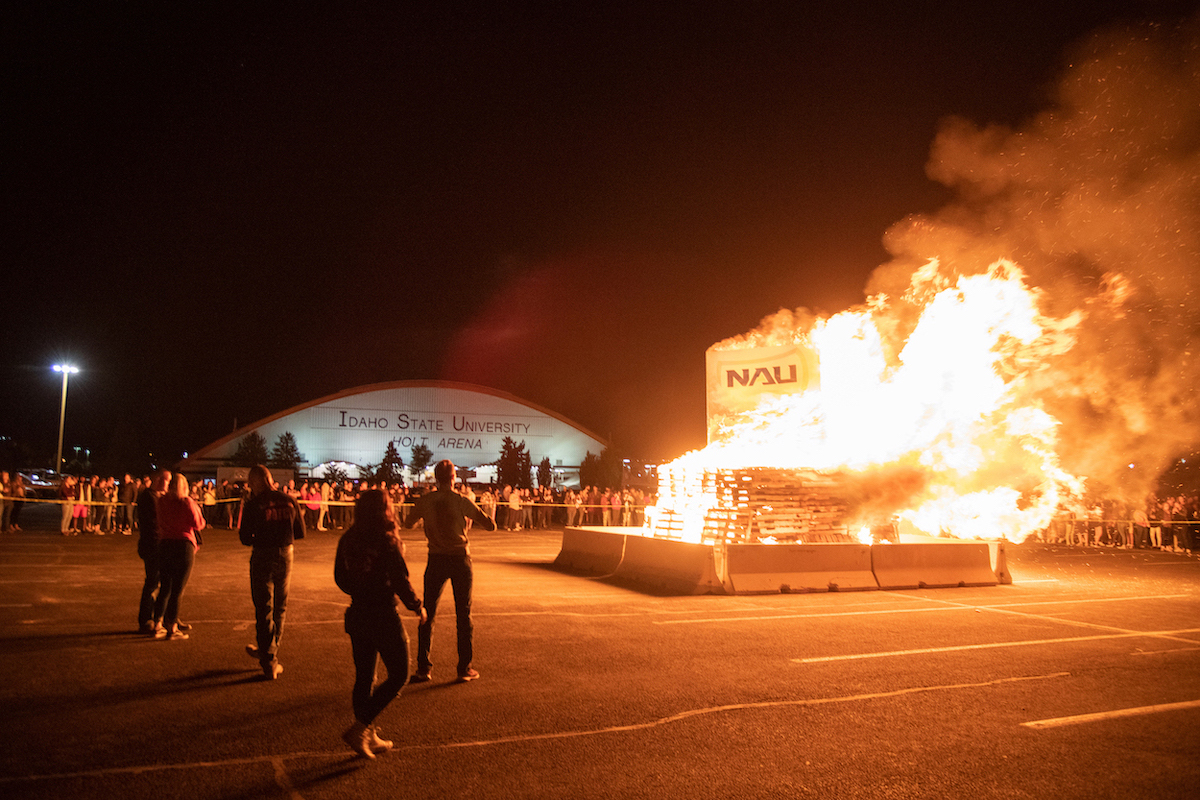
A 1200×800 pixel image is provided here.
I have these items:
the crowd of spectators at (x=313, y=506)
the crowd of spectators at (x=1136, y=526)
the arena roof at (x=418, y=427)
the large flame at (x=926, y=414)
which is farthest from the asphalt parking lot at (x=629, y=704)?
the arena roof at (x=418, y=427)

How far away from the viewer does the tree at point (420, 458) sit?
5356 centimetres

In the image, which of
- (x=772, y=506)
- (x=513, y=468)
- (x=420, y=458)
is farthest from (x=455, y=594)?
(x=420, y=458)

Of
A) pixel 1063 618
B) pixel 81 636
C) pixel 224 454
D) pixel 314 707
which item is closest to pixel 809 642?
pixel 1063 618

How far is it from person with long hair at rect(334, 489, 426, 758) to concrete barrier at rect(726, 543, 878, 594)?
8.50 meters

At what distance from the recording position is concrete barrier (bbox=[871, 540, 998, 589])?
45.7 ft

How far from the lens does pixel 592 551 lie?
626 inches

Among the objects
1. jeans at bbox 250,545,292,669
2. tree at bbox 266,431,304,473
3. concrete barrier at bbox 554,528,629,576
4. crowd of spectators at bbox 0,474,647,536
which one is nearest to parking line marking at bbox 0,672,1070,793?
jeans at bbox 250,545,292,669

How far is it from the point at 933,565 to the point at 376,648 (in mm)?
11949

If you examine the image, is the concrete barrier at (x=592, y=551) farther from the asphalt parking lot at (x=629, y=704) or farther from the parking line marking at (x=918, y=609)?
the parking line marking at (x=918, y=609)

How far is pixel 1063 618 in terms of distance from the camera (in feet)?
Answer: 35.9

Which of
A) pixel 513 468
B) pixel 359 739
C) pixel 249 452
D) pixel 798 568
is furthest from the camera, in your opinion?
pixel 513 468

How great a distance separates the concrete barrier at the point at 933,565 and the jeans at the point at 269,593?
10290 mm

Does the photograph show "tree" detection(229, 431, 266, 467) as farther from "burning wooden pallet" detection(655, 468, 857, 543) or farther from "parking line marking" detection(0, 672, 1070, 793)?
"parking line marking" detection(0, 672, 1070, 793)

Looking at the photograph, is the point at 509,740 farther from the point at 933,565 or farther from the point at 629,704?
the point at 933,565
